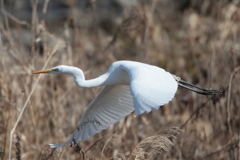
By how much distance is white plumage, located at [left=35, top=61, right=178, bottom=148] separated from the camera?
2.13 m

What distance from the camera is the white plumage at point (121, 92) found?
2133mm

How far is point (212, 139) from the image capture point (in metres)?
3.39

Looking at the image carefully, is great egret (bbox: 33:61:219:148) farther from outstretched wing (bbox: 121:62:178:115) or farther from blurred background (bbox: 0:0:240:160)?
blurred background (bbox: 0:0:240:160)

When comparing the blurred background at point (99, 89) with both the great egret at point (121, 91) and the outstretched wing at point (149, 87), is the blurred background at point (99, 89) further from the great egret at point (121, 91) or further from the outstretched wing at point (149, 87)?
the outstretched wing at point (149, 87)

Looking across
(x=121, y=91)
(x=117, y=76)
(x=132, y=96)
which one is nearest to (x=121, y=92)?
(x=121, y=91)

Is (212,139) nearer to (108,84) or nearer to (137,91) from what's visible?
(108,84)

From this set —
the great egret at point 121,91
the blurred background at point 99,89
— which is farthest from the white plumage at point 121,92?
the blurred background at point 99,89

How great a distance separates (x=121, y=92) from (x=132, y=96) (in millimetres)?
530

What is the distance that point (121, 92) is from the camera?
308cm

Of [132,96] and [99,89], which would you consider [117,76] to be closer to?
[132,96]

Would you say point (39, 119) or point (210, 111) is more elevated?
point (210, 111)

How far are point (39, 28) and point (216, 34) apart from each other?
2.04 metres

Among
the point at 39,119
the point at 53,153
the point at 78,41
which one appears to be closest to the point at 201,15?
the point at 78,41

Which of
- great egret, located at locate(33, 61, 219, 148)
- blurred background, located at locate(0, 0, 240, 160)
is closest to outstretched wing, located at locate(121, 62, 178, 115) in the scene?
great egret, located at locate(33, 61, 219, 148)
